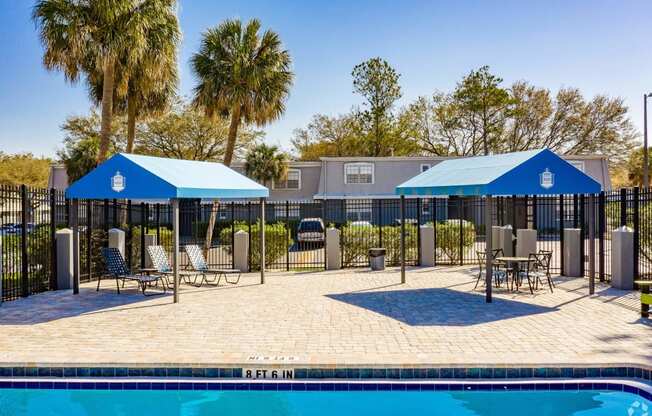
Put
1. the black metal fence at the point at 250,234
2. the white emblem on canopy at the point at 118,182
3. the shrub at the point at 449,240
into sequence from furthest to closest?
1. the shrub at the point at 449,240
2. the black metal fence at the point at 250,234
3. the white emblem on canopy at the point at 118,182

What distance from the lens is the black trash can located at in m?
15.5

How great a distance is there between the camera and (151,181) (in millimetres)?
10031

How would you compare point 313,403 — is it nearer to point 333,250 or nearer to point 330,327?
point 330,327

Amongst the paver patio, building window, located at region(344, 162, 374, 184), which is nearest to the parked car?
building window, located at region(344, 162, 374, 184)

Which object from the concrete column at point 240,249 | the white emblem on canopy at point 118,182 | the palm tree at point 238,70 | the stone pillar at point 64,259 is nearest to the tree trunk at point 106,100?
the palm tree at point 238,70

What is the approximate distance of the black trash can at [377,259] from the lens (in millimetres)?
15484

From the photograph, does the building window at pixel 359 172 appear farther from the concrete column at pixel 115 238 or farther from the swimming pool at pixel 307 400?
the swimming pool at pixel 307 400

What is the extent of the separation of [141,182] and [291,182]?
2282cm

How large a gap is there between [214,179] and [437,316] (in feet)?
20.1

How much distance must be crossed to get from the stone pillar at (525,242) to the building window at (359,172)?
17.0 m

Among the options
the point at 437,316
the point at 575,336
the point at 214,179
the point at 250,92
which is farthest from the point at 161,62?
the point at 575,336

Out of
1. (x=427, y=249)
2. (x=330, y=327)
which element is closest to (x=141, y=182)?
(x=330, y=327)

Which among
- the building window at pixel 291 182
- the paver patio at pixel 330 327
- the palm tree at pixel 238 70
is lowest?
the paver patio at pixel 330 327

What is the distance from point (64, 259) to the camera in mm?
11797
